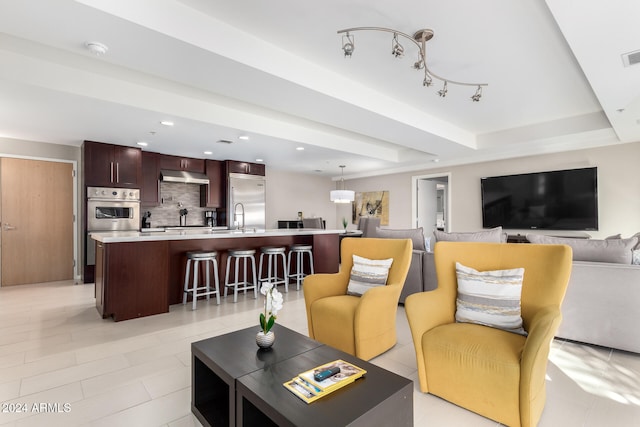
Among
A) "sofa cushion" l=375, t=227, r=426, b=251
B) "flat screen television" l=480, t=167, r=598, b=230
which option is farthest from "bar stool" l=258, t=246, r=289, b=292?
"flat screen television" l=480, t=167, r=598, b=230

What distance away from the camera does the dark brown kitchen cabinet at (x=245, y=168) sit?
6767 millimetres

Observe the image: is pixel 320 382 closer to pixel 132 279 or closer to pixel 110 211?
pixel 132 279

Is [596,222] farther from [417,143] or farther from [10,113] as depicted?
[10,113]

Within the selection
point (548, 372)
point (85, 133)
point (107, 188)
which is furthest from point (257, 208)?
point (548, 372)

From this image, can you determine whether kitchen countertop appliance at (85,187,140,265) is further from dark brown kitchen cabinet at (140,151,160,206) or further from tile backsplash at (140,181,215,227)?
tile backsplash at (140,181,215,227)

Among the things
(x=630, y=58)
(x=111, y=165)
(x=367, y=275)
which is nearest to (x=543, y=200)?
(x=630, y=58)

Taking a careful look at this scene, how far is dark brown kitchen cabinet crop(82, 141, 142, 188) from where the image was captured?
5.07 meters

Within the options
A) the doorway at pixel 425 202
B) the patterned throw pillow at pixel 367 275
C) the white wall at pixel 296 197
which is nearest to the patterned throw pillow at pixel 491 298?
the patterned throw pillow at pixel 367 275

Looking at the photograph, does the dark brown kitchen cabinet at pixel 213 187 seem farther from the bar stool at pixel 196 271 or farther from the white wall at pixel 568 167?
the white wall at pixel 568 167

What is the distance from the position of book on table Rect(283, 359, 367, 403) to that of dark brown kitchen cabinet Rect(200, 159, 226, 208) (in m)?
5.84

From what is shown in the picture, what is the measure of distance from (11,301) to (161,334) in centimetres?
285

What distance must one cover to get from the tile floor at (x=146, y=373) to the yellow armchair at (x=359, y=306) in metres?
0.23

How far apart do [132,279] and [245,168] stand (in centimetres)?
401

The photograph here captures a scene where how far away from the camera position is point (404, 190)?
26.2 ft
